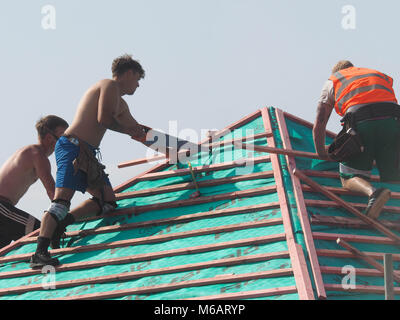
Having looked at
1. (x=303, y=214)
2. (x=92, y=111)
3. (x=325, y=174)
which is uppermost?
(x=92, y=111)

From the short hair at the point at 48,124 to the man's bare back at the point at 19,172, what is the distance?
19 centimetres

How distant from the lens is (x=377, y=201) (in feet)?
22.7

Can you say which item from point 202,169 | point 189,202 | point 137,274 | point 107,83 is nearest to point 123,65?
point 107,83

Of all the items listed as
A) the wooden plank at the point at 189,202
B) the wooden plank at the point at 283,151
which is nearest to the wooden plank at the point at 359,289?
the wooden plank at the point at 189,202

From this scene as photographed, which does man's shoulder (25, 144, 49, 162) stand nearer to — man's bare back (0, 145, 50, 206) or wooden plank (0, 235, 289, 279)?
man's bare back (0, 145, 50, 206)

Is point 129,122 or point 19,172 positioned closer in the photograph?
point 129,122

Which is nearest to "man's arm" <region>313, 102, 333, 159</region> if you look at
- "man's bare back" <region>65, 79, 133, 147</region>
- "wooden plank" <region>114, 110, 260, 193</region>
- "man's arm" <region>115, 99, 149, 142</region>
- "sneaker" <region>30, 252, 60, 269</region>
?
"wooden plank" <region>114, 110, 260, 193</region>

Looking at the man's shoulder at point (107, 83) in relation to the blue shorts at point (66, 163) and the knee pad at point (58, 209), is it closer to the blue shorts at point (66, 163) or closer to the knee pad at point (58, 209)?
the blue shorts at point (66, 163)

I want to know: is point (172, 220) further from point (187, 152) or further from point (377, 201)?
point (377, 201)

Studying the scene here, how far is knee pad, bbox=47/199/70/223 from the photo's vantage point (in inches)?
294

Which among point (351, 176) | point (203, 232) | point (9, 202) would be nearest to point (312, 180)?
point (351, 176)

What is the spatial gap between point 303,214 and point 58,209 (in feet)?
8.33

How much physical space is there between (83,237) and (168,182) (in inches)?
45.7

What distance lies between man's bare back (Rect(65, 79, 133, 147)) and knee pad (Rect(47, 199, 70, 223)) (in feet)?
2.41
